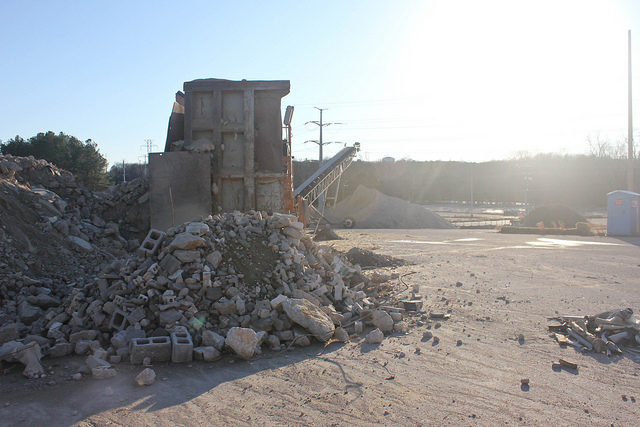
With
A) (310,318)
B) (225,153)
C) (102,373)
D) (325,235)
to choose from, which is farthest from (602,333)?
(325,235)

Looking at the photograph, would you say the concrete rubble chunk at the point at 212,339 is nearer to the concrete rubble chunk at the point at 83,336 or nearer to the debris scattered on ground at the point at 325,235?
the concrete rubble chunk at the point at 83,336

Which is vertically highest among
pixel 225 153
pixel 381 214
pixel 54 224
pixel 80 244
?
pixel 225 153

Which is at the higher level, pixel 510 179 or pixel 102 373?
pixel 510 179

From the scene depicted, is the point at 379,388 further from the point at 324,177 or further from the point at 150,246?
the point at 324,177

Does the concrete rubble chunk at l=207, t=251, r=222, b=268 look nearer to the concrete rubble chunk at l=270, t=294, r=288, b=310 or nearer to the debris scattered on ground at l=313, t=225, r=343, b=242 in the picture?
the concrete rubble chunk at l=270, t=294, r=288, b=310

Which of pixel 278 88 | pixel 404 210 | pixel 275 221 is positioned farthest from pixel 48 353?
pixel 404 210

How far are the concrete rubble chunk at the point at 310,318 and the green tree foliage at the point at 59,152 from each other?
2582 cm

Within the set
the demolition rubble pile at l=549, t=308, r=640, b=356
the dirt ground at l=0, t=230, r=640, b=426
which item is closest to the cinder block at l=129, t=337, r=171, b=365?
the dirt ground at l=0, t=230, r=640, b=426

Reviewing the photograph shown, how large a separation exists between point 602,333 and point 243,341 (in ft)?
12.6

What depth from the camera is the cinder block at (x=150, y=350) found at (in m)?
4.69

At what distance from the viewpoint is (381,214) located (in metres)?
31.7

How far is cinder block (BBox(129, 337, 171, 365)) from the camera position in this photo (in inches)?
185

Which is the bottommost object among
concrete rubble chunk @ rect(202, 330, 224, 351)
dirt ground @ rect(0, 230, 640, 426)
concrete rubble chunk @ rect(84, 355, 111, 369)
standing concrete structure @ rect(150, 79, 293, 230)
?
dirt ground @ rect(0, 230, 640, 426)

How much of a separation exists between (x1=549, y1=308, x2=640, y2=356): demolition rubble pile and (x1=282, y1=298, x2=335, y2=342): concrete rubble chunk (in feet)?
8.18
